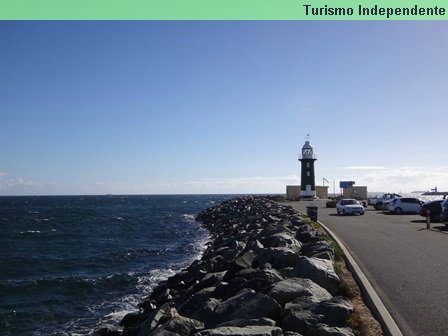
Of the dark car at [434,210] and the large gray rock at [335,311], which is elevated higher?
the dark car at [434,210]

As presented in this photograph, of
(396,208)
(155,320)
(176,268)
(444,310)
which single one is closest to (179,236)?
(176,268)

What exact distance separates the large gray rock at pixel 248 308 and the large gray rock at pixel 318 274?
1.30 m

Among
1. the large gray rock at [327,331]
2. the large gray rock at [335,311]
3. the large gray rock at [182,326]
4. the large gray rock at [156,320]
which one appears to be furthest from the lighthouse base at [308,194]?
the large gray rock at [327,331]

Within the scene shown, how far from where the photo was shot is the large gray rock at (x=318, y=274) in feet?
27.4

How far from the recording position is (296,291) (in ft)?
24.8

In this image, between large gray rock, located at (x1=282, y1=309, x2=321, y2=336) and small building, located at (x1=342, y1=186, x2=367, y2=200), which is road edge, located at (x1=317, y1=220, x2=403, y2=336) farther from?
small building, located at (x1=342, y1=186, x2=367, y2=200)

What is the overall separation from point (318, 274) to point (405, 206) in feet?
85.4

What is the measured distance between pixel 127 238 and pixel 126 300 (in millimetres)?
17661

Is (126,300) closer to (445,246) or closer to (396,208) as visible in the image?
(445,246)

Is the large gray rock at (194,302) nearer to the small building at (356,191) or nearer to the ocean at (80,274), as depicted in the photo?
the ocean at (80,274)

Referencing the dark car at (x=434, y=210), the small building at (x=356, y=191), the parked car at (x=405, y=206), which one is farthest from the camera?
the small building at (x=356, y=191)

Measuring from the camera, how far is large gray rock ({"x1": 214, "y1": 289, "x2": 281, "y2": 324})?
A: 714 centimetres

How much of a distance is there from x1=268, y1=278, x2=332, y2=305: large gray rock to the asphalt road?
1.08m

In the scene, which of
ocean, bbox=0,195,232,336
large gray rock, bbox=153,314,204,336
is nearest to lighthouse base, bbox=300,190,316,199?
ocean, bbox=0,195,232,336
